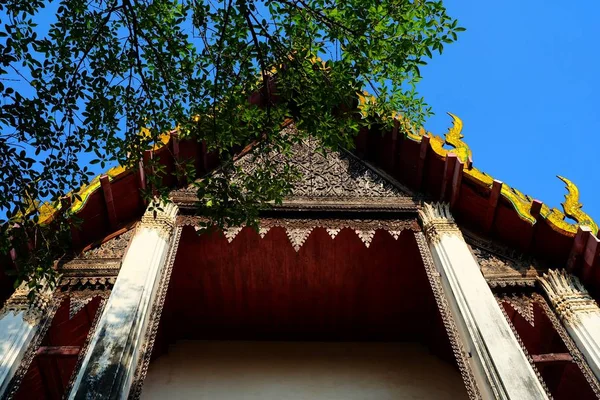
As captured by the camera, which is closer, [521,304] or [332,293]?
[521,304]

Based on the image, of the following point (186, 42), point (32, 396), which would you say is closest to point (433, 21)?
point (186, 42)

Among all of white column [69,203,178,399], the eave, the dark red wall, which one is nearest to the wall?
the dark red wall

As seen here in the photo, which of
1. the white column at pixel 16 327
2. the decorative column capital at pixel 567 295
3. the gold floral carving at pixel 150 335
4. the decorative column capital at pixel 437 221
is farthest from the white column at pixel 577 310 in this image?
the white column at pixel 16 327

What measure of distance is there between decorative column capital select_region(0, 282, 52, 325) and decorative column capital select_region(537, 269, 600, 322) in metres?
5.08

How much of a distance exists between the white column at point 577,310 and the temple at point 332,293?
2cm

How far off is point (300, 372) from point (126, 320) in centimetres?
353

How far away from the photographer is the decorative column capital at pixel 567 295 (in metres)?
5.23

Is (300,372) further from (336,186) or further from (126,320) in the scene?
(126,320)

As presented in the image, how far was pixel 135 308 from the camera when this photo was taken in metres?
4.82

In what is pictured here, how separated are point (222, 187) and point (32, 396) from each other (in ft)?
11.3

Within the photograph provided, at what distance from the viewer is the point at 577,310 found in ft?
17.2

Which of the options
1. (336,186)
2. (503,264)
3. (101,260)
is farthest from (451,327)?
(101,260)

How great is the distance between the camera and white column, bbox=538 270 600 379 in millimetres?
4836

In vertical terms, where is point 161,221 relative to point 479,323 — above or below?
→ above
